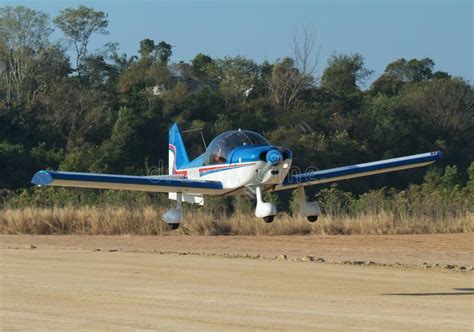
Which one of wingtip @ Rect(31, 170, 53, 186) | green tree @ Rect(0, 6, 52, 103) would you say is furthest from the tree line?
wingtip @ Rect(31, 170, 53, 186)

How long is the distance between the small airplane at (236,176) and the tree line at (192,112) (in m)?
15.9

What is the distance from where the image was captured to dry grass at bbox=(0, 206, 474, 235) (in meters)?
34.1

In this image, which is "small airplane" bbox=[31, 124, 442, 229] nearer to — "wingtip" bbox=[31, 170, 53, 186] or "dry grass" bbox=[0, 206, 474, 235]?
"wingtip" bbox=[31, 170, 53, 186]

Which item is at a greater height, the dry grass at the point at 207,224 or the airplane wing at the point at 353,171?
the airplane wing at the point at 353,171

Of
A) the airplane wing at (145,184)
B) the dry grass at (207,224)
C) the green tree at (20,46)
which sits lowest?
the dry grass at (207,224)

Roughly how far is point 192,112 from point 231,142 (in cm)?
3641

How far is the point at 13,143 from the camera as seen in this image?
183ft

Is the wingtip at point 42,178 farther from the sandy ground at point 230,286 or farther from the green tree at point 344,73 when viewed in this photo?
the green tree at point 344,73

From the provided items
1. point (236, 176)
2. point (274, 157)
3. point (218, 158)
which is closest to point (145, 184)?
point (218, 158)

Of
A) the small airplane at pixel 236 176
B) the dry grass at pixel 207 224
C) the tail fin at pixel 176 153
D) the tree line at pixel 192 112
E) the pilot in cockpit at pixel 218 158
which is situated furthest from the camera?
the tree line at pixel 192 112

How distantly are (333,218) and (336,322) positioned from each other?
2153 centimetres

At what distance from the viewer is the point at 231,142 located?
83.9 feet

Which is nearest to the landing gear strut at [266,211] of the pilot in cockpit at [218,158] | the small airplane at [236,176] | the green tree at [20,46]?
the small airplane at [236,176]

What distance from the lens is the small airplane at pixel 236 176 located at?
24125mm
